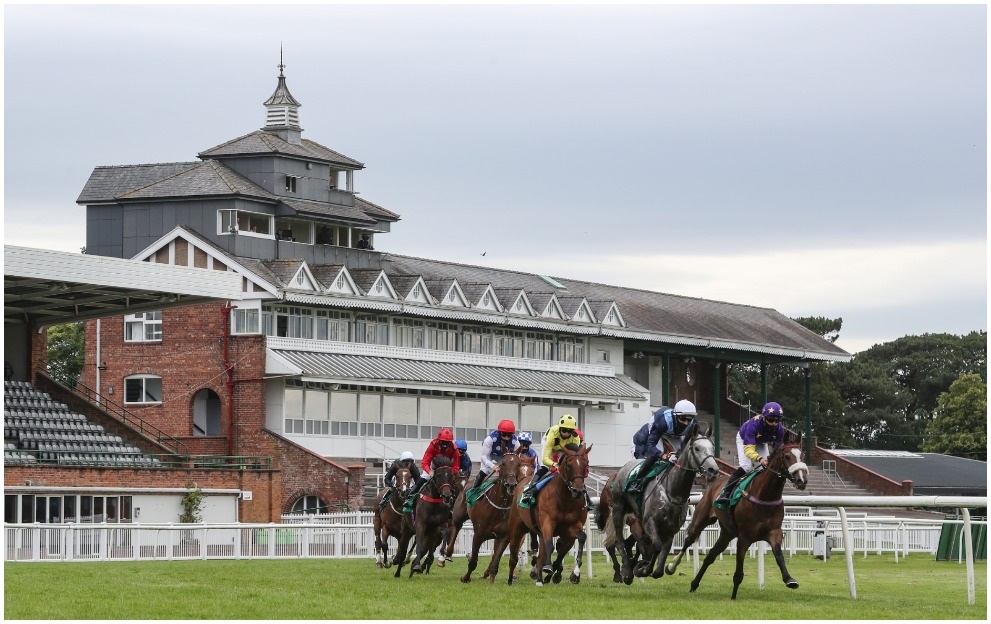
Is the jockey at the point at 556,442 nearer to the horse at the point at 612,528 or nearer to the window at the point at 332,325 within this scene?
the horse at the point at 612,528

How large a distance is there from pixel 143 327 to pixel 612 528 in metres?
34.1

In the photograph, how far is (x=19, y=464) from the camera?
129 ft

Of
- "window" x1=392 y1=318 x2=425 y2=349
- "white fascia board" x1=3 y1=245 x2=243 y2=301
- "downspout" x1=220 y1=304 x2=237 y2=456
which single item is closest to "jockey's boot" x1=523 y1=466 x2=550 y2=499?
"white fascia board" x1=3 y1=245 x2=243 y2=301

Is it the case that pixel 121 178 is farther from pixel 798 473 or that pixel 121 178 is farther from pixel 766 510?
pixel 798 473

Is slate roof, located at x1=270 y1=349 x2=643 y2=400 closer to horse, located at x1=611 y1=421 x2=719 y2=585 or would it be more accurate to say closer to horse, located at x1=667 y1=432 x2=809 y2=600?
horse, located at x1=611 y1=421 x2=719 y2=585

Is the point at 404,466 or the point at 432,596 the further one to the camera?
the point at 404,466

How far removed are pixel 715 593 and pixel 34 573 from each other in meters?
9.56

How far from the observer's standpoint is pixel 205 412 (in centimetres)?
5141

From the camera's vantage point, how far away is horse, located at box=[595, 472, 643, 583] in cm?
1950

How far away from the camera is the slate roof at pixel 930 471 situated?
6329 cm

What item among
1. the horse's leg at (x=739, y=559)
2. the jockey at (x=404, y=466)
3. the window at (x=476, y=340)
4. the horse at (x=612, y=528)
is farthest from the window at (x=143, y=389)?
the horse's leg at (x=739, y=559)

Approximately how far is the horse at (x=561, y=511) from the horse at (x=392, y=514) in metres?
4.21

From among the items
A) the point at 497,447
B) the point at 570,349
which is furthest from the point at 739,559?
the point at 570,349

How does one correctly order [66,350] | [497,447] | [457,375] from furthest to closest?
[66,350], [457,375], [497,447]
